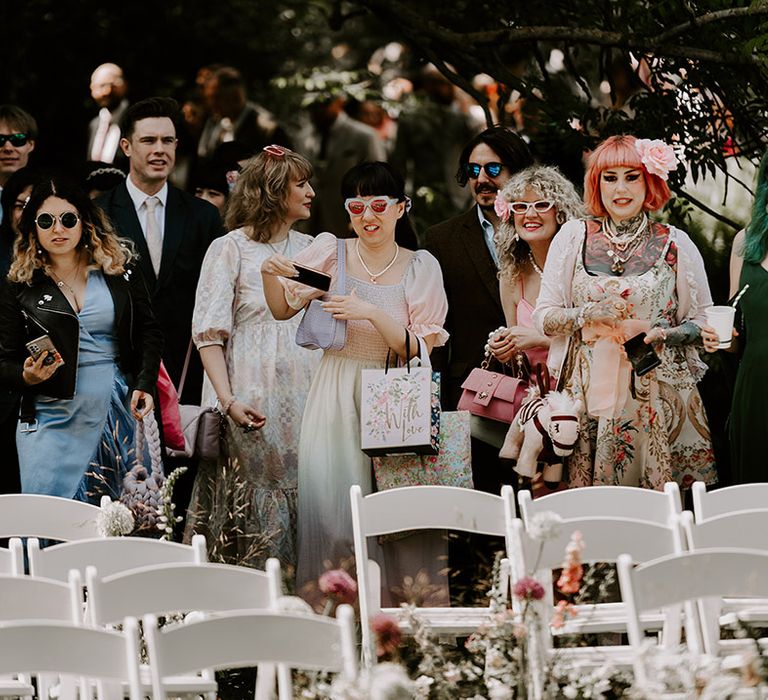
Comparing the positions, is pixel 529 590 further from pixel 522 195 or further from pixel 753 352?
pixel 522 195

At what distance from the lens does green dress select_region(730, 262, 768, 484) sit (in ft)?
22.8

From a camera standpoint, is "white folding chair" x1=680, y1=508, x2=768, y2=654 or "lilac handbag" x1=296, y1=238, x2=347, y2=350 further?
"lilac handbag" x1=296, y1=238, x2=347, y2=350

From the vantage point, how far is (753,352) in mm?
6977

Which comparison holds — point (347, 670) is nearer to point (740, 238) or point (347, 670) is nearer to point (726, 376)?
point (740, 238)

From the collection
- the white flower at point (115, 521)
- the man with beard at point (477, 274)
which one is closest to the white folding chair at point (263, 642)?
the white flower at point (115, 521)

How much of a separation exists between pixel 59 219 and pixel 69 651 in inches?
122

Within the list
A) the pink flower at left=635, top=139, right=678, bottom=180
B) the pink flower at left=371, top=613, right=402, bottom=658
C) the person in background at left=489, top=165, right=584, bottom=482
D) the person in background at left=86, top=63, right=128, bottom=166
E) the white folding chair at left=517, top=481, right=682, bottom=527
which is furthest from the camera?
the person in background at left=86, top=63, right=128, bottom=166

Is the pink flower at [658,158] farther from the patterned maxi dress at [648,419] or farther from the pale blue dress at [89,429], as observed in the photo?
the pale blue dress at [89,429]

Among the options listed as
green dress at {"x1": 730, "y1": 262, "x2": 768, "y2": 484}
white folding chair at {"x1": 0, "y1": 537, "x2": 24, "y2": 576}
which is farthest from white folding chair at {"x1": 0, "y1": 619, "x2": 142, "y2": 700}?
green dress at {"x1": 730, "y1": 262, "x2": 768, "y2": 484}

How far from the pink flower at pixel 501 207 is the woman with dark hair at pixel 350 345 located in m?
0.42

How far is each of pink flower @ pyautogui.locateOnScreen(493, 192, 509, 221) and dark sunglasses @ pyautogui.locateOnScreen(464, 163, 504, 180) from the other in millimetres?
291

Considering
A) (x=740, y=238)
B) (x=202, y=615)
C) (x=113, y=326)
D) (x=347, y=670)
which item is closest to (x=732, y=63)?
(x=740, y=238)

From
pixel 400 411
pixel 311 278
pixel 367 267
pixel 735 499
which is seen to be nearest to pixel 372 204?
pixel 367 267

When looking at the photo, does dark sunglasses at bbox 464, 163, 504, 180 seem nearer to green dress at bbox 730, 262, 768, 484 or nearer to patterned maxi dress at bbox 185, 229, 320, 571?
patterned maxi dress at bbox 185, 229, 320, 571
